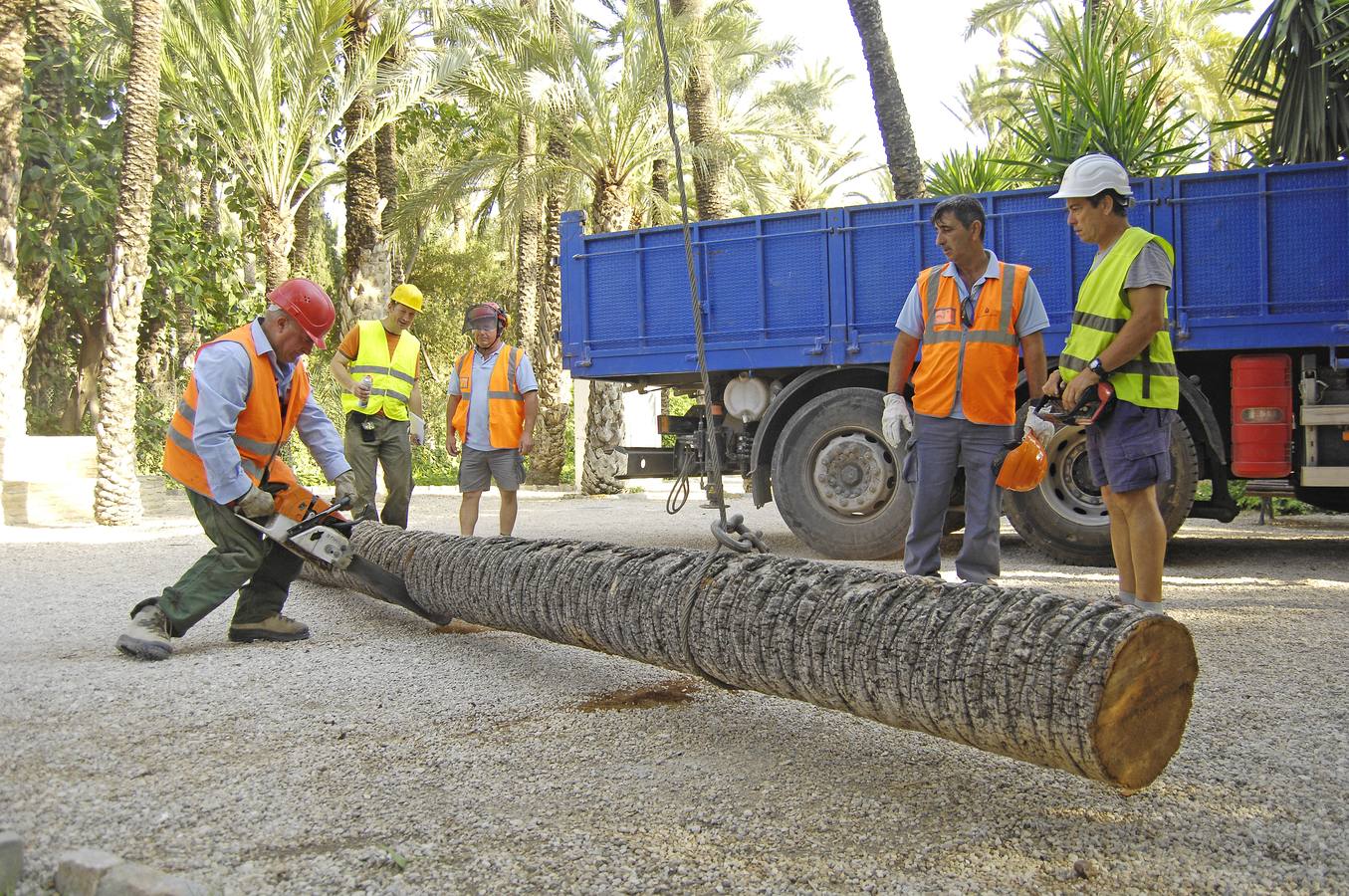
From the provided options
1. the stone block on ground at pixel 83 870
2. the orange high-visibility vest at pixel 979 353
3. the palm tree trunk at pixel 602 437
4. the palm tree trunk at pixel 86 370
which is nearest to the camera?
the stone block on ground at pixel 83 870

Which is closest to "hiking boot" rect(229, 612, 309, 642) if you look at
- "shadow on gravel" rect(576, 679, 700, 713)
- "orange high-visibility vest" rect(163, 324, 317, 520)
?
"orange high-visibility vest" rect(163, 324, 317, 520)

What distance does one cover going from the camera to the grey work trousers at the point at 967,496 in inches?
189

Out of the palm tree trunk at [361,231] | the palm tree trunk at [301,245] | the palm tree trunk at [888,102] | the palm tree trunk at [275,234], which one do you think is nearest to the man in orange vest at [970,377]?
the palm tree trunk at [888,102]

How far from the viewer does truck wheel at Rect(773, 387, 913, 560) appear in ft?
25.1

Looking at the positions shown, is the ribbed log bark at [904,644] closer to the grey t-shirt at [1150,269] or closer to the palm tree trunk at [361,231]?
the grey t-shirt at [1150,269]

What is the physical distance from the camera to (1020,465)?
4.67 metres

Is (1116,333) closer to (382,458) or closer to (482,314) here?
(482,314)

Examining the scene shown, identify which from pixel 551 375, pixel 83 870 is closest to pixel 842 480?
pixel 83 870

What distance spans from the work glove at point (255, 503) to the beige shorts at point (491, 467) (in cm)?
252

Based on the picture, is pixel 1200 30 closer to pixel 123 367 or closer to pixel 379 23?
pixel 379 23

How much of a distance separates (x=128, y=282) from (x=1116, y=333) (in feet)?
34.9

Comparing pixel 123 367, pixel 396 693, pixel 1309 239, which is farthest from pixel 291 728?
pixel 123 367

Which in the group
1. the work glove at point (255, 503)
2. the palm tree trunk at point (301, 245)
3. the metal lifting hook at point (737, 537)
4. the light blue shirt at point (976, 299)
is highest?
the palm tree trunk at point (301, 245)

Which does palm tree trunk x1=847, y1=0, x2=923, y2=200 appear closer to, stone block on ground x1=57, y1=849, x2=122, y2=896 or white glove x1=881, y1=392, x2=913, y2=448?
white glove x1=881, y1=392, x2=913, y2=448
